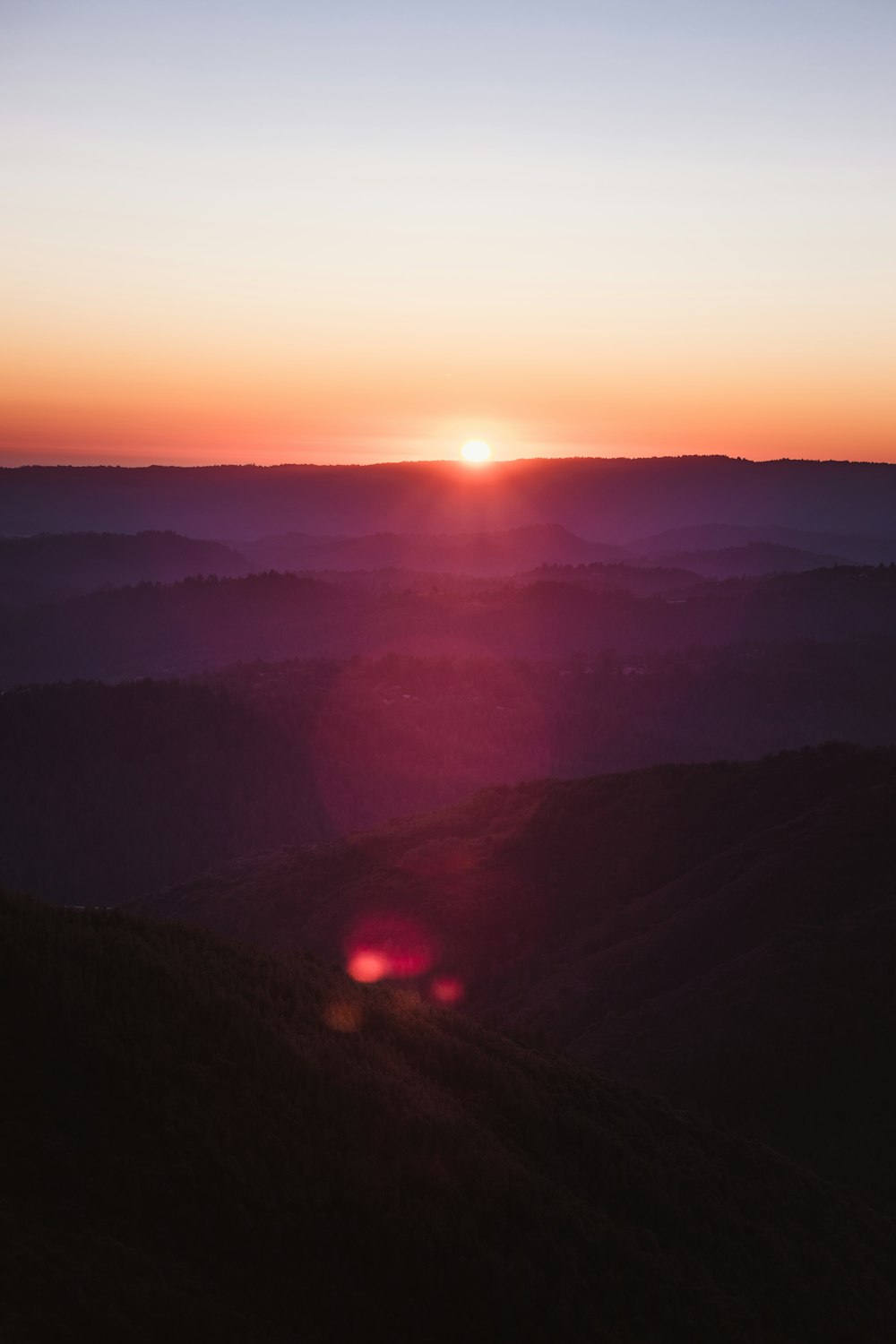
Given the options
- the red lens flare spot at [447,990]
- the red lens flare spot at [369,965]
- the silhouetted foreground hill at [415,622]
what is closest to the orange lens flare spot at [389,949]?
the red lens flare spot at [369,965]

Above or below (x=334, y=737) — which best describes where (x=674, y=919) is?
below

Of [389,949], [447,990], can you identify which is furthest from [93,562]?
[447,990]

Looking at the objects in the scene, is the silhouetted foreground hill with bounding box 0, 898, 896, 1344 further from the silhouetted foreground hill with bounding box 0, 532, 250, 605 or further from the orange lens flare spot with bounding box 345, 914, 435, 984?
the silhouetted foreground hill with bounding box 0, 532, 250, 605

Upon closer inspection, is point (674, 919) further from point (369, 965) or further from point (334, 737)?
point (334, 737)

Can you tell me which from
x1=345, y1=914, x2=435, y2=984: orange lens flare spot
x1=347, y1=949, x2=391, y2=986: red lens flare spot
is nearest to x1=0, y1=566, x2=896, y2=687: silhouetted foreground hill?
x1=345, y1=914, x2=435, y2=984: orange lens flare spot

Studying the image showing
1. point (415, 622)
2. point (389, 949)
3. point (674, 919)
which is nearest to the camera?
point (674, 919)

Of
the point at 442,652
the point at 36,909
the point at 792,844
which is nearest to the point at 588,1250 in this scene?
the point at 36,909

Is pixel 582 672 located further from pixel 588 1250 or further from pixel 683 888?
pixel 588 1250

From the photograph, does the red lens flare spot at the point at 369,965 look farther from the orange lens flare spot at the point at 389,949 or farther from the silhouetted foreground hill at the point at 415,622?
the silhouetted foreground hill at the point at 415,622
